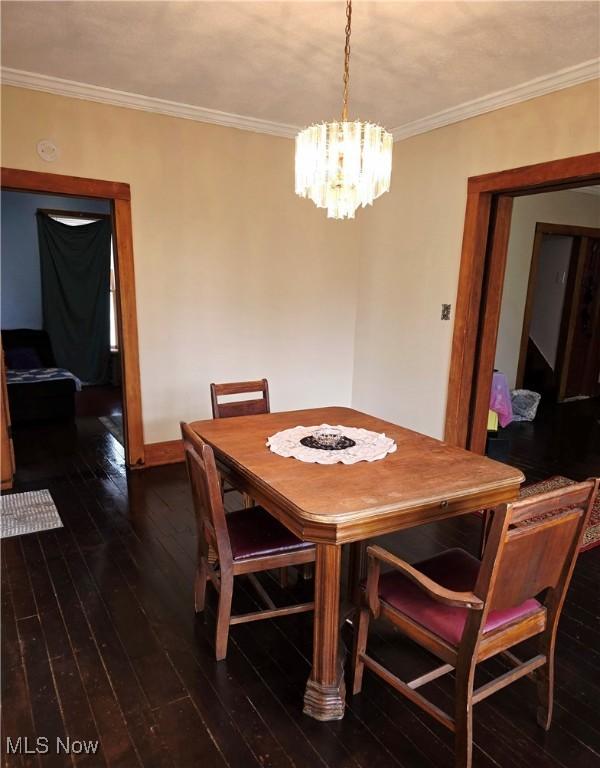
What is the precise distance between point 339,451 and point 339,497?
1.43 ft

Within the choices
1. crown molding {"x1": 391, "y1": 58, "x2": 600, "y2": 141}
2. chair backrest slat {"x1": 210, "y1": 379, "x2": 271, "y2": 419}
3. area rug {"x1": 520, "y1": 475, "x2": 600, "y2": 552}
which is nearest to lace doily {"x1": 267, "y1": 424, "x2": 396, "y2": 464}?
chair backrest slat {"x1": 210, "y1": 379, "x2": 271, "y2": 419}

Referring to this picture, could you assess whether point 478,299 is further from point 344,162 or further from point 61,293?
point 61,293

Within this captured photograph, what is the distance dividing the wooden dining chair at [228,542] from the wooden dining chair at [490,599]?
36 centimetres

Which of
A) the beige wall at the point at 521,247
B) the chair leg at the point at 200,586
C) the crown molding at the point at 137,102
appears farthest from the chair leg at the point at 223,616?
the beige wall at the point at 521,247

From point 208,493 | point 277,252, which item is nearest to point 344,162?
point 208,493

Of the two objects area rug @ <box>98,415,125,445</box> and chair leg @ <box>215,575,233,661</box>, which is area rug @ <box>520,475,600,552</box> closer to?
chair leg @ <box>215,575,233,661</box>

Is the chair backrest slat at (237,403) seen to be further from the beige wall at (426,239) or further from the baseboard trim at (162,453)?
the beige wall at (426,239)

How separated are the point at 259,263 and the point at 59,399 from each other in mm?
2571

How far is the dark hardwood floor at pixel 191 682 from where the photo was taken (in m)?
1.54

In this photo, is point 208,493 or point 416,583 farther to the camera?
point 208,493

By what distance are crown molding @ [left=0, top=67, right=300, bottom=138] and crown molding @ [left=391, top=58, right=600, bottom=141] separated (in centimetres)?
91

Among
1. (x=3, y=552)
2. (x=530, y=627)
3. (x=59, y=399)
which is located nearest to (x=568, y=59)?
(x=530, y=627)

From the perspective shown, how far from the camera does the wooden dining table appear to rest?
1.54 m

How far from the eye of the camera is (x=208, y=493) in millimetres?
1777
